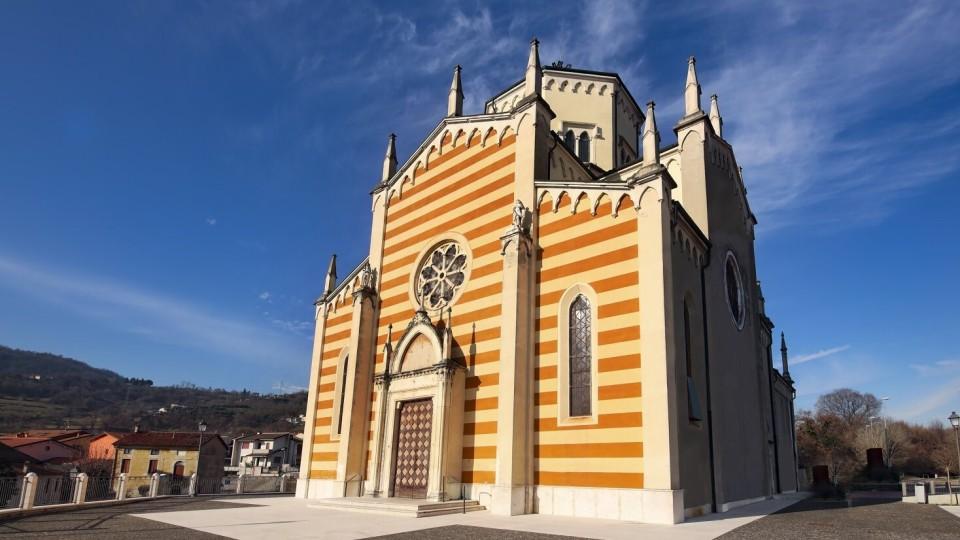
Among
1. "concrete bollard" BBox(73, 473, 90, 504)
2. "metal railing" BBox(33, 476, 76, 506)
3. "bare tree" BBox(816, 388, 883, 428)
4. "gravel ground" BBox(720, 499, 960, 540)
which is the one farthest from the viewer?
"bare tree" BBox(816, 388, 883, 428)

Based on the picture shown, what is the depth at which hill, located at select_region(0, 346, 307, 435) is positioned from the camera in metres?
115

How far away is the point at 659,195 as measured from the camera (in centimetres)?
1528

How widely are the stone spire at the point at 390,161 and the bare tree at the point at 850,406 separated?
8799 cm

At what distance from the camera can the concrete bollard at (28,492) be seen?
17.0 m

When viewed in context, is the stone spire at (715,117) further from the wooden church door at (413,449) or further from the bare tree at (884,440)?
the bare tree at (884,440)

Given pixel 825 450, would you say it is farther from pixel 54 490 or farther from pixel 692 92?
pixel 54 490


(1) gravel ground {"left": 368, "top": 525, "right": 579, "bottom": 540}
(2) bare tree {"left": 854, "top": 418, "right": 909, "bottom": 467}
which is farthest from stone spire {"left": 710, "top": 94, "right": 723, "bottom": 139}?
(2) bare tree {"left": 854, "top": 418, "right": 909, "bottom": 467}

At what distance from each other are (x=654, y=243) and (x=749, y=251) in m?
13.5

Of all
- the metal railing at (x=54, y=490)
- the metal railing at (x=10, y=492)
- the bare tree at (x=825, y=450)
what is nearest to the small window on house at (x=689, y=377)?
the metal railing at (x=54, y=490)

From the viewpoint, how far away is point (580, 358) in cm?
1595

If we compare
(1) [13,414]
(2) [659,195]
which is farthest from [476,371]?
(1) [13,414]

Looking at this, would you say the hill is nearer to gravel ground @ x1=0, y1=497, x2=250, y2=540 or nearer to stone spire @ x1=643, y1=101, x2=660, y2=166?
gravel ground @ x1=0, y1=497, x2=250, y2=540

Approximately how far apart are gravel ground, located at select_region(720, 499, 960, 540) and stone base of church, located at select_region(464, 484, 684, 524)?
1546 mm

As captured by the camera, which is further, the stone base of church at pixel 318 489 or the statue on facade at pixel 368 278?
the statue on facade at pixel 368 278
